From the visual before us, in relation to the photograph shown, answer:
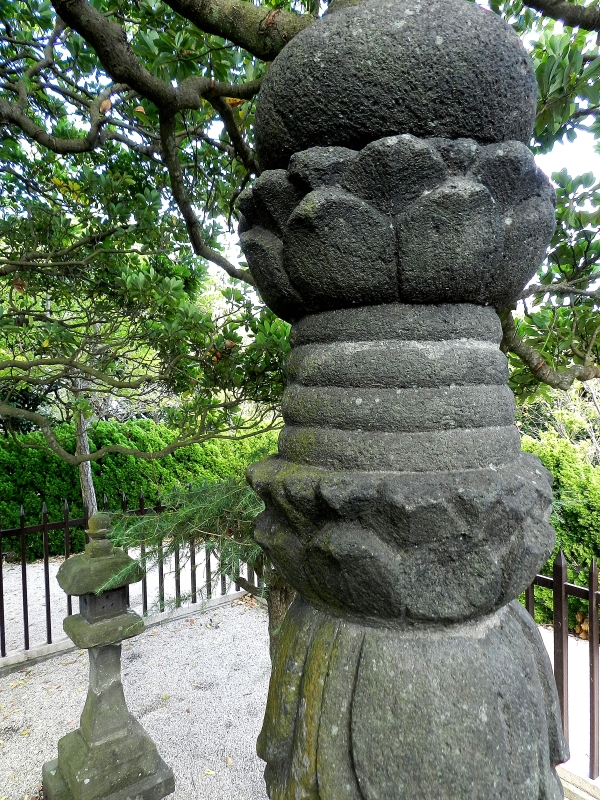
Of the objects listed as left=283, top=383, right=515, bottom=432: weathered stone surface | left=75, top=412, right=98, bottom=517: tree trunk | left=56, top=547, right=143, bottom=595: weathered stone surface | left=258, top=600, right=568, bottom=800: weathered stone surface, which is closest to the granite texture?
left=283, top=383, right=515, bottom=432: weathered stone surface

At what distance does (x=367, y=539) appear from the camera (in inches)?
40.7

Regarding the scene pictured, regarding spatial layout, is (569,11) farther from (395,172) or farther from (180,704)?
(180,704)

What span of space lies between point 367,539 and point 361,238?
2.18 ft

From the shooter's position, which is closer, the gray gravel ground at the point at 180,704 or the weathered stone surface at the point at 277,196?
the weathered stone surface at the point at 277,196

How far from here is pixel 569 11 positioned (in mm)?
1807

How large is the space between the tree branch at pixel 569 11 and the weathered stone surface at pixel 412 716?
7.04ft

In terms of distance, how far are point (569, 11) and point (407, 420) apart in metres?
1.84

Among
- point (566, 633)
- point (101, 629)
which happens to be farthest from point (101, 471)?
point (566, 633)

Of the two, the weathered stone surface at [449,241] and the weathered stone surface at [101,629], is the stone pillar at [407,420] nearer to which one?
the weathered stone surface at [449,241]

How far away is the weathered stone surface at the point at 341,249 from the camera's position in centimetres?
105

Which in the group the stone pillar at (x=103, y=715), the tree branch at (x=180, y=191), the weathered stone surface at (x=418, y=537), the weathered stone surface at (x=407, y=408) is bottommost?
the stone pillar at (x=103, y=715)

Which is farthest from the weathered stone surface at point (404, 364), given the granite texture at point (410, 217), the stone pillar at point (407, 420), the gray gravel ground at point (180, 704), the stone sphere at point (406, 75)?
the gray gravel ground at point (180, 704)

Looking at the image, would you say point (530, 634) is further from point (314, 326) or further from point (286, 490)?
point (314, 326)

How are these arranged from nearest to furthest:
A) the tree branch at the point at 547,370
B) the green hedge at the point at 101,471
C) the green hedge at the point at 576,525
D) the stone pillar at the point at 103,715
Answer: the tree branch at the point at 547,370 < the stone pillar at the point at 103,715 < the green hedge at the point at 576,525 < the green hedge at the point at 101,471
